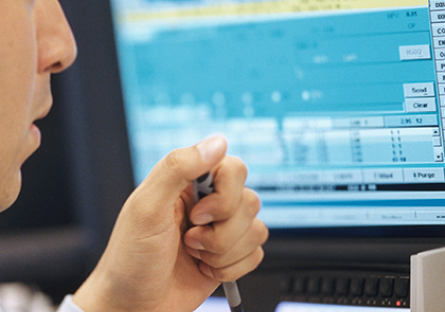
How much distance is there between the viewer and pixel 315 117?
58 cm

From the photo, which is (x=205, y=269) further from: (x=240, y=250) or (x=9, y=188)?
(x=9, y=188)

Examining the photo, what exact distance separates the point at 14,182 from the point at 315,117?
315 millimetres

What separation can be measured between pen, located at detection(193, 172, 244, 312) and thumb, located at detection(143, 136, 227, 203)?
17 millimetres

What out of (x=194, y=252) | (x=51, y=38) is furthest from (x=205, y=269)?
(x=51, y=38)

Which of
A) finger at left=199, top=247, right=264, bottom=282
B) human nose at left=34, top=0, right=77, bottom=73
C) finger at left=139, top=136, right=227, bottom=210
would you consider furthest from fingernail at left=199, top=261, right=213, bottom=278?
human nose at left=34, top=0, right=77, bottom=73

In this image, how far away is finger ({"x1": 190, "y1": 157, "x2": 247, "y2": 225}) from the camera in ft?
1.72

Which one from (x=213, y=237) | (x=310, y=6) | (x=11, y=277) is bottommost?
(x=11, y=277)

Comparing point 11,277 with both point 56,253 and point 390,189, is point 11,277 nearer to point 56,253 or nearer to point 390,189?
point 56,253

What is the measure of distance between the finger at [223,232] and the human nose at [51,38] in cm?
22

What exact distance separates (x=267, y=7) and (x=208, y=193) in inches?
8.6

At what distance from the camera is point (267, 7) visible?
59 cm

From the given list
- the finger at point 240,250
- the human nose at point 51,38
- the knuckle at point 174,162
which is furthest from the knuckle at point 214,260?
the human nose at point 51,38

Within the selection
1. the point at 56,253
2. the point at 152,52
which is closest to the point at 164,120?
the point at 152,52

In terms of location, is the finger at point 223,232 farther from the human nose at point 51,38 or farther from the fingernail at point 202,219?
the human nose at point 51,38
